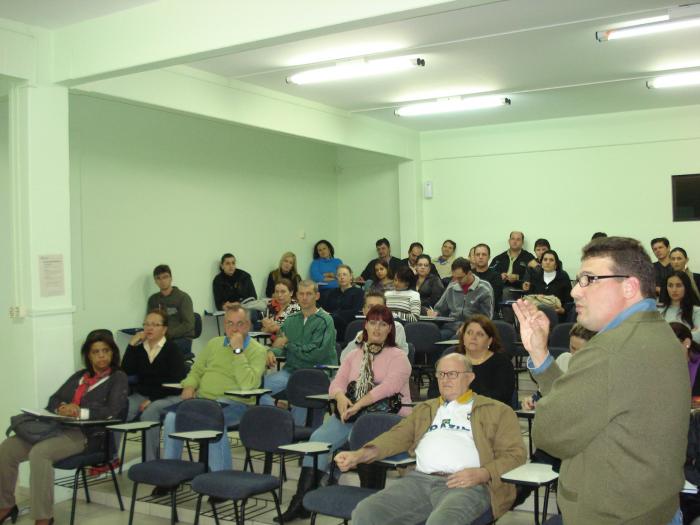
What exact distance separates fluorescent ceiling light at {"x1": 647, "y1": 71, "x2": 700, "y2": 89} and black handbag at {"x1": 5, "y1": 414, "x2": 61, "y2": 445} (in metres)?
6.37

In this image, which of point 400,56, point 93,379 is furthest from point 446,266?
point 93,379

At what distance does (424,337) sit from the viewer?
21.9 ft

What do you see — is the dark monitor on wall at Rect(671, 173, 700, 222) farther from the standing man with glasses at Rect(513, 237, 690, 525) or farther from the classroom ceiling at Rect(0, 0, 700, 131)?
the standing man with glasses at Rect(513, 237, 690, 525)

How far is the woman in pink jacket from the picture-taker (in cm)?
468

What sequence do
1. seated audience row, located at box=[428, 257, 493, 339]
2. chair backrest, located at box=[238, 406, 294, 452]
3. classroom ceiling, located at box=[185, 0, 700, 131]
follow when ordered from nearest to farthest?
chair backrest, located at box=[238, 406, 294, 452] → classroom ceiling, located at box=[185, 0, 700, 131] → seated audience row, located at box=[428, 257, 493, 339]

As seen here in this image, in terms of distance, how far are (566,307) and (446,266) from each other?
2.67 metres

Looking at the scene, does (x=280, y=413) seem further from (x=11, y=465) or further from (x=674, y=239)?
(x=674, y=239)

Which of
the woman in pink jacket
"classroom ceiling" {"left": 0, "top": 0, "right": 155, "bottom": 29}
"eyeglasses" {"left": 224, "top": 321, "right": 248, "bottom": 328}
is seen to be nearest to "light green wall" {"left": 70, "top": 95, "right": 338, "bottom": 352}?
"classroom ceiling" {"left": 0, "top": 0, "right": 155, "bottom": 29}

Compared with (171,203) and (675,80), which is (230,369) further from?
(675,80)

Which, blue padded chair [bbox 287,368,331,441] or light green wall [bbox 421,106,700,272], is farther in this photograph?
light green wall [bbox 421,106,700,272]

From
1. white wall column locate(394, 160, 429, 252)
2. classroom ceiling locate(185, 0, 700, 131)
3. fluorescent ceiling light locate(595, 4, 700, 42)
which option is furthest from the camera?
white wall column locate(394, 160, 429, 252)

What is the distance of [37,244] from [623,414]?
14.5 feet

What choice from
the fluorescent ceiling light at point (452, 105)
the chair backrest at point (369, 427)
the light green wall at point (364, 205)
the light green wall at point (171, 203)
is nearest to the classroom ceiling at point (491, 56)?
the fluorescent ceiling light at point (452, 105)

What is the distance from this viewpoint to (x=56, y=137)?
543 centimetres
